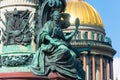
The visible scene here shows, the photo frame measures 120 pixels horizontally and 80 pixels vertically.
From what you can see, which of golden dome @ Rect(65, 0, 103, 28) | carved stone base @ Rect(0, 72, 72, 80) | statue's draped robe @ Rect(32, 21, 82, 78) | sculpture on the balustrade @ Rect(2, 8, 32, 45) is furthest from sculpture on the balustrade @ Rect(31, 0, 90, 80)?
golden dome @ Rect(65, 0, 103, 28)

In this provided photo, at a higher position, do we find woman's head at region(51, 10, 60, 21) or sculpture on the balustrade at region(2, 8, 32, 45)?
woman's head at region(51, 10, 60, 21)

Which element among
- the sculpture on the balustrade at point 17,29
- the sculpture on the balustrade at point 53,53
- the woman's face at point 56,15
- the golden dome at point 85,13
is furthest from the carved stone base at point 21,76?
the golden dome at point 85,13

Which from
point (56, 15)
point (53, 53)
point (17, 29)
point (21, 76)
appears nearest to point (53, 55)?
point (53, 53)

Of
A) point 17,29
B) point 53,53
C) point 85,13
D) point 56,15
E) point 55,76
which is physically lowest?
point 55,76

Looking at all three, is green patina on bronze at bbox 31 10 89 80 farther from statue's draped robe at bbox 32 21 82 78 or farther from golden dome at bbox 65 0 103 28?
golden dome at bbox 65 0 103 28

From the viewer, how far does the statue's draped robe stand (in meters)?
16.1

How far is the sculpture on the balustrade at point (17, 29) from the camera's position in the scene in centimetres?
1689

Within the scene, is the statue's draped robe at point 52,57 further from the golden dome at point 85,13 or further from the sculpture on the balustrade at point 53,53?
the golden dome at point 85,13

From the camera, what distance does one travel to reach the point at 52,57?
1627 cm

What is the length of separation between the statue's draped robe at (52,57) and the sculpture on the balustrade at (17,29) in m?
0.65

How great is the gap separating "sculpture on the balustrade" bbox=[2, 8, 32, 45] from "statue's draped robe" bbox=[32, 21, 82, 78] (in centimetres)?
65

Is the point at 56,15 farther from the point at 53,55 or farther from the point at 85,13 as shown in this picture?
the point at 85,13

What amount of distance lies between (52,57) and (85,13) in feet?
231

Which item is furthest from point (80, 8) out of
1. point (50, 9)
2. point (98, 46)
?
point (50, 9)
